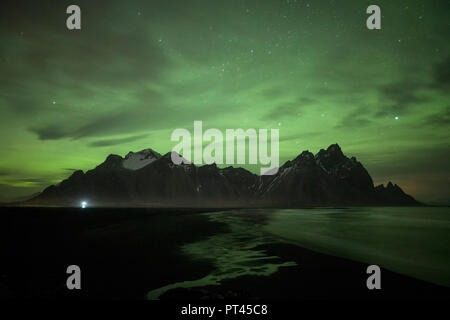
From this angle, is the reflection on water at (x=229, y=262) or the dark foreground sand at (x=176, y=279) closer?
the dark foreground sand at (x=176, y=279)

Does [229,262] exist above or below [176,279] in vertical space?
below

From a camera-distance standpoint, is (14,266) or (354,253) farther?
(354,253)

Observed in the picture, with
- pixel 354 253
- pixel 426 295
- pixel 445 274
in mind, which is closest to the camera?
pixel 426 295

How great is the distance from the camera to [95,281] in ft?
41.7

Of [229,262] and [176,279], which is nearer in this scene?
[176,279]

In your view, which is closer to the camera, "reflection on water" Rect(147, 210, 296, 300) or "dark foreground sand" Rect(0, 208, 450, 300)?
"dark foreground sand" Rect(0, 208, 450, 300)
